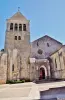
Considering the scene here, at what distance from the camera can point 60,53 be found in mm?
22469

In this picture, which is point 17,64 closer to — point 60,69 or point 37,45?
point 37,45

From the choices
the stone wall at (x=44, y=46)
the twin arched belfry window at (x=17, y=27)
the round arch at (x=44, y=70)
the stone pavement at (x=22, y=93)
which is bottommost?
the stone pavement at (x=22, y=93)

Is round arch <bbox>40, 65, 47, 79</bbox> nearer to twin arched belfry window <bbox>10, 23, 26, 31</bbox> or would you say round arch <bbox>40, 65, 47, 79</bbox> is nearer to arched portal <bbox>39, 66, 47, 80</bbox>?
arched portal <bbox>39, 66, 47, 80</bbox>

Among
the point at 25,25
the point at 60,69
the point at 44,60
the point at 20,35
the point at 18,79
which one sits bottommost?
the point at 18,79

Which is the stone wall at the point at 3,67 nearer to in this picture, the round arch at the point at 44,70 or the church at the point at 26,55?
the church at the point at 26,55

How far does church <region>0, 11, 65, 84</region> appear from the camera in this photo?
22.5m

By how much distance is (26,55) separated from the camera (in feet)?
81.7

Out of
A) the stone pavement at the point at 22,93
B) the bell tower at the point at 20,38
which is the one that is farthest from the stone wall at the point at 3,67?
the stone pavement at the point at 22,93

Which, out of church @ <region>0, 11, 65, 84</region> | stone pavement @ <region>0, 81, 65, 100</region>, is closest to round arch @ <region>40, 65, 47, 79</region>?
church @ <region>0, 11, 65, 84</region>

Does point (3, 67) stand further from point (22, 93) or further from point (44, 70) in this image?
point (22, 93)

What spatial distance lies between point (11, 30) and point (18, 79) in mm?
11177

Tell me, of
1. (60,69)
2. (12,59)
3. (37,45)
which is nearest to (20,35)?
(37,45)

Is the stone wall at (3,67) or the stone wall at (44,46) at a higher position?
the stone wall at (44,46)

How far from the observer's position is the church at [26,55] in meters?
22.5
